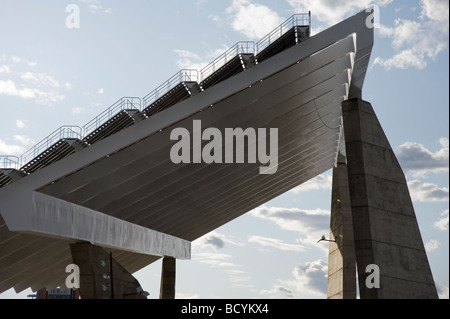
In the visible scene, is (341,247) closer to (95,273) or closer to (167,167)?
(167,167)

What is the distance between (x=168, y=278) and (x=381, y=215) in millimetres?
30987

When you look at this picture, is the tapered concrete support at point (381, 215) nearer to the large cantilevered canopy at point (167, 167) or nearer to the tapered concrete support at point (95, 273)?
the large cantilevered canopy at point (167, 167)

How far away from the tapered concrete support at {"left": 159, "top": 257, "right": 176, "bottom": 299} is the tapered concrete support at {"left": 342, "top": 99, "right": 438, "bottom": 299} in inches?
1134

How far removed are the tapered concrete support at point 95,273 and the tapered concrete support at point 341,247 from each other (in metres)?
16.8

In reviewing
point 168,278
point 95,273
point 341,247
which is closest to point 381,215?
point 95,273

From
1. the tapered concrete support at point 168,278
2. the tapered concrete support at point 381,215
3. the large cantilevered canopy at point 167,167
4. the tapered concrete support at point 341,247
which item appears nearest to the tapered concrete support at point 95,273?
the large cantilevered canopy at point 167,167

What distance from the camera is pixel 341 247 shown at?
43.8m

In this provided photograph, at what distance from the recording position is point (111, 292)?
32281 millimetres

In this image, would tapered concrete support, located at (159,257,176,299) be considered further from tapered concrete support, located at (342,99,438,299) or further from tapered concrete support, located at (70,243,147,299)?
tapered concrete support, located at (342,99,438,299)

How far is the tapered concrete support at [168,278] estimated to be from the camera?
52469mm

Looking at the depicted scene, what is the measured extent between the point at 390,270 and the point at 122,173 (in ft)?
45.0

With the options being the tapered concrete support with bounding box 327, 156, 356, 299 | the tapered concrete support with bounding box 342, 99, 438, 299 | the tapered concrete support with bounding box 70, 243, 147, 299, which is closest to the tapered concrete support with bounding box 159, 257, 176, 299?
the tapered concrete support with bounding box 327, 156, 356, 299
